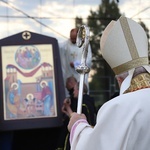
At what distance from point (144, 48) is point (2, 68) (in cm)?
202

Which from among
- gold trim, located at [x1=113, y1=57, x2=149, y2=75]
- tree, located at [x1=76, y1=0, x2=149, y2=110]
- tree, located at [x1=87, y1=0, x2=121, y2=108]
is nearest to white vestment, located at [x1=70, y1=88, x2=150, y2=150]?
gold trim, located at [x1=113, y1=57, x2=149, y2=75]

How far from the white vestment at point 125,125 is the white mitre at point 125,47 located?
0.15m

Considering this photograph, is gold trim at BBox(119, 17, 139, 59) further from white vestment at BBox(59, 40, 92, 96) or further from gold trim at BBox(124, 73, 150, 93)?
white vestment at BBox(59, 40, 92, 96)

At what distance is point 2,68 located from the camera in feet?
11.5

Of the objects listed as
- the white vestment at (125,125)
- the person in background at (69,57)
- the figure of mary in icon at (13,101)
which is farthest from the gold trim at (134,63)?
the person in background at (69,57)

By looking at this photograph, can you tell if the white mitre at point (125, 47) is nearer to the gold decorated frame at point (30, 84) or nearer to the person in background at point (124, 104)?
the person in background at point (124, 104)

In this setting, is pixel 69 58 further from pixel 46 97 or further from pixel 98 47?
pixel 98 47

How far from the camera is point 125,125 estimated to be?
1.46 meters

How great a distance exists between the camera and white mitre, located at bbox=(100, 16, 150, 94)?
165 centimetres

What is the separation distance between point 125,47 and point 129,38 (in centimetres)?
5

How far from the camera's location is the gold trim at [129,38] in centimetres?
167

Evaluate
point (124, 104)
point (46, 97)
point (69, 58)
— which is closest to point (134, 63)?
point (124, 104)

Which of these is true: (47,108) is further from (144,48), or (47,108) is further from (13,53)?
(144,48)

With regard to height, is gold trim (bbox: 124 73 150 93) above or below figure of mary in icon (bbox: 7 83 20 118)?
above
